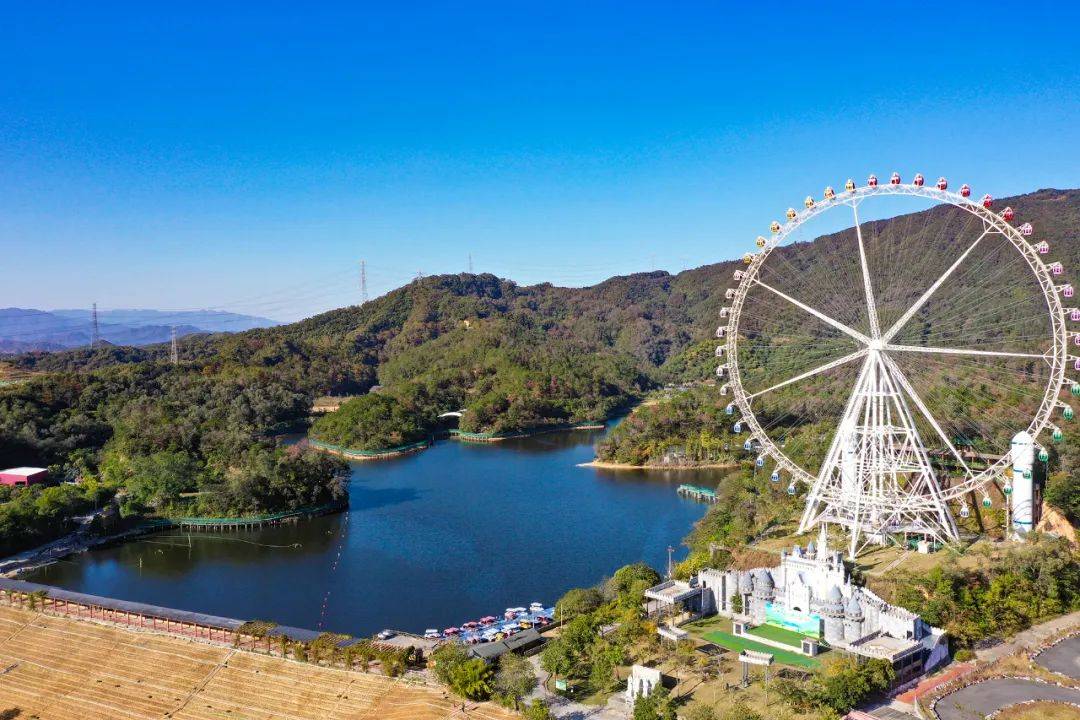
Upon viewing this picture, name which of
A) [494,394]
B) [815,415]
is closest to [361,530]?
[815,415]

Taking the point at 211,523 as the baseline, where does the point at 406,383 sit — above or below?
above

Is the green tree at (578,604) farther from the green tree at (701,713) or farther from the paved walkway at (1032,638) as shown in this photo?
the paved walkway at (1032,638)

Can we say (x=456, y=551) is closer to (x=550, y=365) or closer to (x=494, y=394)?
(x=494, y=394)

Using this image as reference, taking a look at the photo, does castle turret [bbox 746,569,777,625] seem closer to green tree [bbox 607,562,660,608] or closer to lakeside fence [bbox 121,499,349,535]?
green tree [bbox 607,562,660,608]

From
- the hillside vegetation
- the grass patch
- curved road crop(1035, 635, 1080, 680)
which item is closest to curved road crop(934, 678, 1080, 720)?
the grass patch

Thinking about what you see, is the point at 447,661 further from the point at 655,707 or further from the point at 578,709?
the point at 655,707

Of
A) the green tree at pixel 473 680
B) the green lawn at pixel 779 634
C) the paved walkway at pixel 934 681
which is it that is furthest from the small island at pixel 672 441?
the green tree at pixel 473 680

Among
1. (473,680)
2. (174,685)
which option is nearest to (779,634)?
(473,680)
